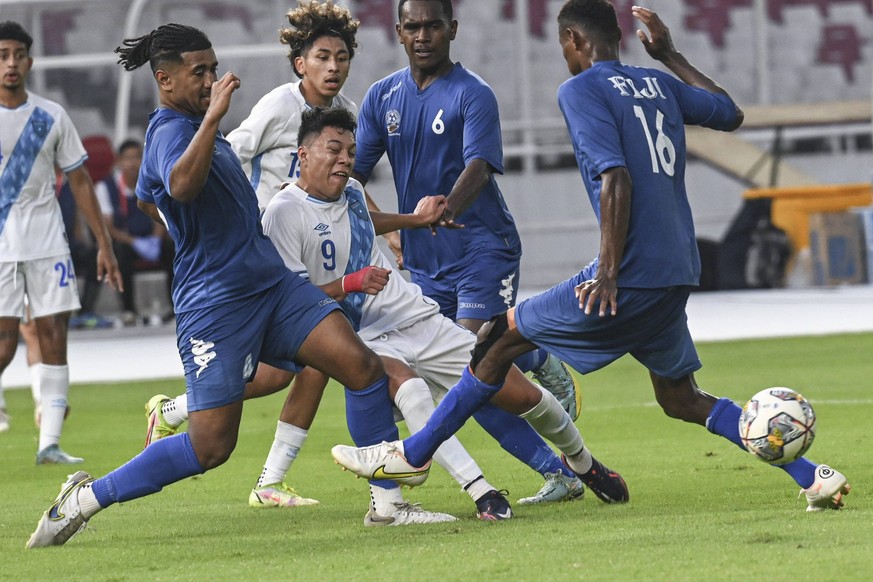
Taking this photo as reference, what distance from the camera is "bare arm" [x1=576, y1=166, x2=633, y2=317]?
569 centimetres

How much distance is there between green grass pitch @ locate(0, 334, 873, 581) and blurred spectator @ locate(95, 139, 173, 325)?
764 centimetres

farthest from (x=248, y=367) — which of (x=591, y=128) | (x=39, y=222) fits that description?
(x=39, y=222)

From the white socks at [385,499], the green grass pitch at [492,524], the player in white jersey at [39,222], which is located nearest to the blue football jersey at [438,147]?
the green grass pitch at [492,524]

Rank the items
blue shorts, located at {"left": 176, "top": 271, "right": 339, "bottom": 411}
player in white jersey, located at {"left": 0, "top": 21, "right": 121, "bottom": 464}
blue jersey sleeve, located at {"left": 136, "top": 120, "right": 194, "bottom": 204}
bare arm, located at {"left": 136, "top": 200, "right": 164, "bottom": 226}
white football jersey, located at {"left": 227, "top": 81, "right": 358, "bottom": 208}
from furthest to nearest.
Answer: player in white jersey, located at {"left": 0, "top": 21, "right": 121, "bottom": 464} < white football jersey, located at {"left": 227, "top": 81, "right": 358, "bottom": 208} < bare arm, located at {"left": 136, "top": 200, "right": 164, "bottom": 226} < blue shorts, located at {"left": 176, "top": 271, "right": 339, "bottom": 411} < blue jersey sleeve, located at {"left": 136, "top": 120, "right": 194, "bottom": 204}

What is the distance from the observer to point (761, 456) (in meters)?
5.85

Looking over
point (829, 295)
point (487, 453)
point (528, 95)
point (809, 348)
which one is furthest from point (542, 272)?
point (487, 453)

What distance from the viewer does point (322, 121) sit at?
649 cm

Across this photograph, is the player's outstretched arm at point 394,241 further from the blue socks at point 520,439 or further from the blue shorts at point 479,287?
the blue socks at point 520,439

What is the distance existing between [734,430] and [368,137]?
2.50m

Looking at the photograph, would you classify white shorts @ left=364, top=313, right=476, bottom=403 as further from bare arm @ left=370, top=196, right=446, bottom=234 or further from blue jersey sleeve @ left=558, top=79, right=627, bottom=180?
blue jersey sleeve @ left=558, top=79, right=627, bottom=180

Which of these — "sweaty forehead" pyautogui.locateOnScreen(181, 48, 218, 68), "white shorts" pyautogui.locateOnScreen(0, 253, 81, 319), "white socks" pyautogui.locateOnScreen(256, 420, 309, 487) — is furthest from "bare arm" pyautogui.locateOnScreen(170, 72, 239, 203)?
"white shorts" pyautogui.locateOnScreen(0, 253, 81, 319)

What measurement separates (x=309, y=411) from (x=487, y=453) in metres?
1.64

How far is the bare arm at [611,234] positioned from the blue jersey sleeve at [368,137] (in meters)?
2.09

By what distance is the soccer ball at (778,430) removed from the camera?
5.82 m
